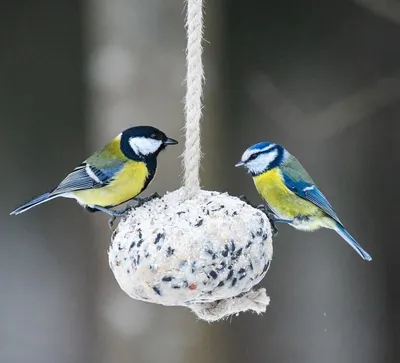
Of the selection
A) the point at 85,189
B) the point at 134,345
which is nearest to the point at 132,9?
the point at 85,189

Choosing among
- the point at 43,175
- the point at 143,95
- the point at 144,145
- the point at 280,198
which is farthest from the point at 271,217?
the point at 43,175

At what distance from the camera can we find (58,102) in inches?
65.4

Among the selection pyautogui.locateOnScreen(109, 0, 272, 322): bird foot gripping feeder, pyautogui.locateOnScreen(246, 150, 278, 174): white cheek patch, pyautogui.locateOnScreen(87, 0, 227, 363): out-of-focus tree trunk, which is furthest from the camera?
pyautogui.locateOnScreen(87, 0, 227, 363): out-of-focus tree trunk

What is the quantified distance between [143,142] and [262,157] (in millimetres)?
192

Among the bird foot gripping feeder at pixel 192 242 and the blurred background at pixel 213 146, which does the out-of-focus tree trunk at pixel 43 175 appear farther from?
the bird foot gripping feeder at pixel 192 242

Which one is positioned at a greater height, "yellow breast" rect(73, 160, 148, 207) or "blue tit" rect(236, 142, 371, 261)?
"yellow breast" rect(73, 160, 148, 207)

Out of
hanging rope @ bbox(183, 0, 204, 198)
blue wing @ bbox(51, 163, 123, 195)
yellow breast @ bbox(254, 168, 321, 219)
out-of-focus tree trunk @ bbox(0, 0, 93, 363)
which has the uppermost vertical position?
hanging rope @ bbox(183, 0, 204, 198)

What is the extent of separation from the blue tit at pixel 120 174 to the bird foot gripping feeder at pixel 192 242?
0.07 metres

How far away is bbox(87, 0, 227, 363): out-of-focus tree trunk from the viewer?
1.41 meters

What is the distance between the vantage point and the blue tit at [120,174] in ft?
2.91

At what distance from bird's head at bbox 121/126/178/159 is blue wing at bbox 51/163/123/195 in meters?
0.03

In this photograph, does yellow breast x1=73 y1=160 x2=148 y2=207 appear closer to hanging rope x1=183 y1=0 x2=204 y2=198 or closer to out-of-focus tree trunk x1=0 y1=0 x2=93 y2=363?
hanging rope x1=183 y1=0 x2=204 y2=198

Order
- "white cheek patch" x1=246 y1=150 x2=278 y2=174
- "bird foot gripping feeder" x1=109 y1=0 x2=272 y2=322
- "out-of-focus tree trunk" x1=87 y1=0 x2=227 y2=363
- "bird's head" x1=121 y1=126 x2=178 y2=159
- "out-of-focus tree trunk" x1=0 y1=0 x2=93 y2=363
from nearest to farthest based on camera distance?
1. "bird foot gripping feeder" x1=109 y1=0 x2=272 y2=322
2. "bird's head" x1=121 y1=126 x2=178 y2=159
3. "white cheek patch" x1=246 y1=150 x2=278 y2=174
4. "out-of-focus tree trunk" x1=87 y1=0 x2=227 y2=363
5. "out-of-focus tree trunk" x1=0 y1=0 x2=93 y2=363

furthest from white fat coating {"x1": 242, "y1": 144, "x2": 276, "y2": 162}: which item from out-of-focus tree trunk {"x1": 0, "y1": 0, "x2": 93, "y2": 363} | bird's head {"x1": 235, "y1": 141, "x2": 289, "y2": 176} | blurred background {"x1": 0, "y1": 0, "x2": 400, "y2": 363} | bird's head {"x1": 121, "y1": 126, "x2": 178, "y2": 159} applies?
out-of-focus tree trunk {"x1": 0, "y1": 0, "x2": 93, "y2": 363}
